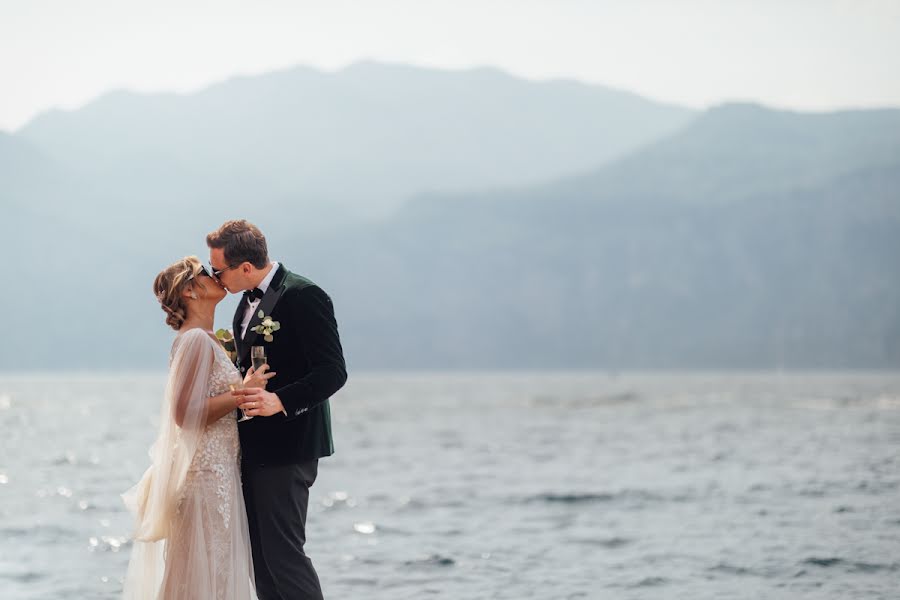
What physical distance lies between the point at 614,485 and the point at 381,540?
990cm

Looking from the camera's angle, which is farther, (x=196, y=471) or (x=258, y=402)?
(x=196, y=471)

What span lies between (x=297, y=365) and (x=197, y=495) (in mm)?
874

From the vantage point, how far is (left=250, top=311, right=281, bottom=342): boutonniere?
22.3ft

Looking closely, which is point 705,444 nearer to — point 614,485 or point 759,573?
point 614,485

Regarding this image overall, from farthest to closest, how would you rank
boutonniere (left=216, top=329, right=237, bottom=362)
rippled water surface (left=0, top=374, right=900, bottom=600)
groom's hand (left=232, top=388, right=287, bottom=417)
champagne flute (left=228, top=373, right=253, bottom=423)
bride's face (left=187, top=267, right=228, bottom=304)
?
rippled water surface (left=0, top=374, right=900, bottom=600) → boutonniere (left=216, top=329, right=237, bottom=362) → bride's face (left=187, top=267, right=228, bottom=304) → champagne flute (left=228, top=373, right=253, bottom=423) → groom's hand (left=232, top=388, right=287, bottom=417)

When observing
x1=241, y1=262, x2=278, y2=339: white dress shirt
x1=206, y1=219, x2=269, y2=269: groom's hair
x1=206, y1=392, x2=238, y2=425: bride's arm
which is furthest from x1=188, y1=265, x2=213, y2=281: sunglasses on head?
x1=206, y1=392, x2=238, y2=425: bride's arm

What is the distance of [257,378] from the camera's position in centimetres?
677

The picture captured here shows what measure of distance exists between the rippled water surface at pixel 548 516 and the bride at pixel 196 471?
5.37m

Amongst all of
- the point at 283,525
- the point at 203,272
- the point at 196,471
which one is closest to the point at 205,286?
the point at 203,272

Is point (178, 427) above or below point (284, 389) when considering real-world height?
below

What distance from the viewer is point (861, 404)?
79.1 meters

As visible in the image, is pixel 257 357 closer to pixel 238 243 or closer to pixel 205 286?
pixel 205 286

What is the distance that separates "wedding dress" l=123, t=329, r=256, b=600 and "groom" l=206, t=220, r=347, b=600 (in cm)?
14

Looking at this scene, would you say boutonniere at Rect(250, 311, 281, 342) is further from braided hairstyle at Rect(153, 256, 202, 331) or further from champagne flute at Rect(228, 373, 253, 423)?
braided hairstyle at Rect(153, 256, 202, 331)
